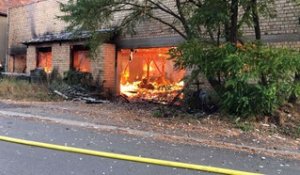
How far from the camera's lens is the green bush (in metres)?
9.59

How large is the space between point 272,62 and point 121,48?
352 inches

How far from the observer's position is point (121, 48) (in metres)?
17.5

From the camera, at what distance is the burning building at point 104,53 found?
54.1 feet

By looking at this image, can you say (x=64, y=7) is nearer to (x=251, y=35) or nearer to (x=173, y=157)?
(x=251, y=35)

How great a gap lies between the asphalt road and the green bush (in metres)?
2.46

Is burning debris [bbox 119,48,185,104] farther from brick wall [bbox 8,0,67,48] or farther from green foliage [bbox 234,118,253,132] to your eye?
green foliage [bbox 234,118,253,132]

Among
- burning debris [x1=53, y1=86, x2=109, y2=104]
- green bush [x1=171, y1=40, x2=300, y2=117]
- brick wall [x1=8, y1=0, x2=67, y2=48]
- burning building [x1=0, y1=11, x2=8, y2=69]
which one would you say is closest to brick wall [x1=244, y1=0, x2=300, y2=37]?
green bush [x1=171, y1=40, x2=300, y2=117]

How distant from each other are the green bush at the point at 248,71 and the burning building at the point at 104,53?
3047 mm

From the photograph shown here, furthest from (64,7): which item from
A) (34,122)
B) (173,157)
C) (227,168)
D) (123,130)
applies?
(227,168)

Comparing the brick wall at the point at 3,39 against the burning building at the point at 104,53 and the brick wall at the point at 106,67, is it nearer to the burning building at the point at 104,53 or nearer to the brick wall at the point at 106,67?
the burning building at the point at 104,53

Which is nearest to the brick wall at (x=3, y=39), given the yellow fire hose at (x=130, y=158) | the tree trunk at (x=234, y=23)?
the tree trunk at (x=234, y=23)

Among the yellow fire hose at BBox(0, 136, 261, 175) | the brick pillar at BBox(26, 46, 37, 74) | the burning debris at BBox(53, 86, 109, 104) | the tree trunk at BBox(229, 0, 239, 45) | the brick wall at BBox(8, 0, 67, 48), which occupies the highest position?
the brick wall at BBox(8, 0, 67, 48)

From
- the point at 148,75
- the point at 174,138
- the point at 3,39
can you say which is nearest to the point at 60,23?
the point at 148,75

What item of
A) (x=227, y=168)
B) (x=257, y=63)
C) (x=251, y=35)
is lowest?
(x=227, y=168)
